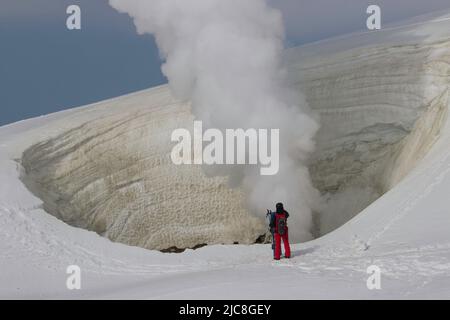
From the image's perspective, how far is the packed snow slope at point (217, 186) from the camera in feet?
39.6

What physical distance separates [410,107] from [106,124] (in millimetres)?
8865

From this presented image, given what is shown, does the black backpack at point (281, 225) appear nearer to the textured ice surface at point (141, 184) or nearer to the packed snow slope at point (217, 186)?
the packed snow slope at point (217, 186)

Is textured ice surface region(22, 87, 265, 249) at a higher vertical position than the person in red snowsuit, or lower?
higher

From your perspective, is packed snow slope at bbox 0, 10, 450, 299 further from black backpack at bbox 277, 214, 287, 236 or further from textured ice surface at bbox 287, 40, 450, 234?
black backpack at bbox 277, 214, 287, 236

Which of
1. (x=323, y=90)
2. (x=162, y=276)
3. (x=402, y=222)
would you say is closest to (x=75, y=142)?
(x=323, y=90)

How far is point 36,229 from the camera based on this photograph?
1445cm
